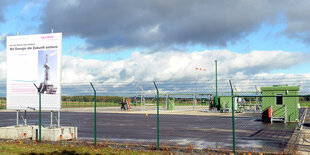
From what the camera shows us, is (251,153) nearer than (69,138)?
Yes

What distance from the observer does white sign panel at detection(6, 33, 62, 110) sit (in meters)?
14.2

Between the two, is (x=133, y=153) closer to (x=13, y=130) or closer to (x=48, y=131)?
(x=48, y=131)

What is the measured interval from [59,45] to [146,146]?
5.67m

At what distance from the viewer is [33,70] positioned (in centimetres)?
1471

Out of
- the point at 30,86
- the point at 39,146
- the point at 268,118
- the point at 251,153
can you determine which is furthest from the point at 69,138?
the point at 268,118

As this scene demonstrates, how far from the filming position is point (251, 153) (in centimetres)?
1073

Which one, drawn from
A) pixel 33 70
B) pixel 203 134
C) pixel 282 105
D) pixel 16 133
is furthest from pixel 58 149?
pixel 282 105

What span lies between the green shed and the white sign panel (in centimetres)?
1594

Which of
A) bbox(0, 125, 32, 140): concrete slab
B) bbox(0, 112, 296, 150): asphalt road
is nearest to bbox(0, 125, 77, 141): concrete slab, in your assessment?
bbox(0, 125, 32, 140): concrete slab

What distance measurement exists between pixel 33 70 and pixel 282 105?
17594mm

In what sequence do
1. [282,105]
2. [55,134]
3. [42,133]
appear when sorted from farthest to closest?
[282,105], [42,133], [55,134]

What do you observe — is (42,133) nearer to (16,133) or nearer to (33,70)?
(16,133)

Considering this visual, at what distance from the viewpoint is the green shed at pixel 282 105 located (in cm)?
2383

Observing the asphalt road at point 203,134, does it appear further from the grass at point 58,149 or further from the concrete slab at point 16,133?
the grass at point 58,149
